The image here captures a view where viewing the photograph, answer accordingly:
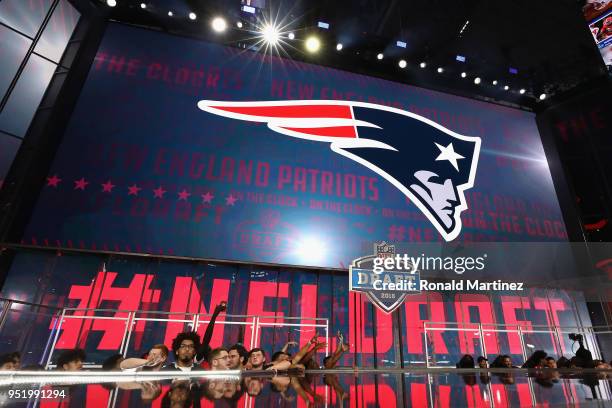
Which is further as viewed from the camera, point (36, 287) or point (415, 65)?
point (415, 65)

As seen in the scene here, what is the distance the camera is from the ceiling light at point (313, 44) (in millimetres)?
7551

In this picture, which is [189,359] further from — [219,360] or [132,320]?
[132,320]

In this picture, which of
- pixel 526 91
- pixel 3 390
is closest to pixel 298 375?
pixel 3 390

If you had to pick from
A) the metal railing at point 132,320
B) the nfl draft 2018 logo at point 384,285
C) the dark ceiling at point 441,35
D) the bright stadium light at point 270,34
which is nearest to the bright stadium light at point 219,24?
the dark ceiling at point 441,35

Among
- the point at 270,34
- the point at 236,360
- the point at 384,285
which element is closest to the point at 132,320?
the point at 236,360

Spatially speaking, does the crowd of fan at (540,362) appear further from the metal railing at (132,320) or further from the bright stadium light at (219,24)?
the bright stadium light at (219,24)

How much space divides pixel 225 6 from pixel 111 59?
2.74 m

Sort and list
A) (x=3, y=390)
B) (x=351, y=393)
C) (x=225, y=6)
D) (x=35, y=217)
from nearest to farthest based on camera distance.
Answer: (x=3, y=390), (x=351, y=393), (x=35, y=217), (x=225, y=6)

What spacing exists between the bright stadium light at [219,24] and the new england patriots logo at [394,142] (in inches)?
70.7

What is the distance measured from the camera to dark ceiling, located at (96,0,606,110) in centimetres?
710

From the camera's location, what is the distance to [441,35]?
7848 mm

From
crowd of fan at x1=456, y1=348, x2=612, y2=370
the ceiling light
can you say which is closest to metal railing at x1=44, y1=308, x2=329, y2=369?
crowd of fan at x1=456, y1=348, x2=612, y2=370

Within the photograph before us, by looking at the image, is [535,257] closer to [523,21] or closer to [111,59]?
[523,21]

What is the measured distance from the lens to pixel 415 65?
829cm
